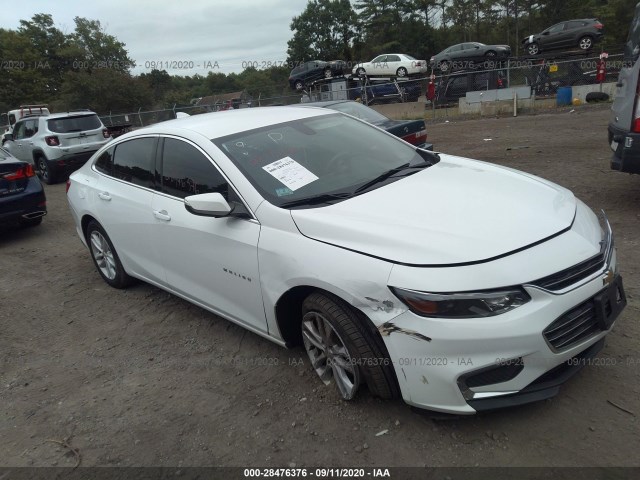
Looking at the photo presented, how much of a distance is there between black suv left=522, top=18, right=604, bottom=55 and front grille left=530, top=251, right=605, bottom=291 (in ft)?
80.5

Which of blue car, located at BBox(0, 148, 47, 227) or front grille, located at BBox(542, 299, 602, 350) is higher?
blue car, located at BBox(0, 148, 47, 227)

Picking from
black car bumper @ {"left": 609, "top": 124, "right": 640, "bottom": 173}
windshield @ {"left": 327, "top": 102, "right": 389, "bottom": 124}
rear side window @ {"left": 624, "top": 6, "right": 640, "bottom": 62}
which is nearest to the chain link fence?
windshield @ {"left": 327, "top": 102, "right": 389, "bottom": 124}

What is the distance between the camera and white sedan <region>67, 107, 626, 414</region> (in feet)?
7.09

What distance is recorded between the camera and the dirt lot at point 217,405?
Result: 2.35m

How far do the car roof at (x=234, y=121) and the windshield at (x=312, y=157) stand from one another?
0.29 ft

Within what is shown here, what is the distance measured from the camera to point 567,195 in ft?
9.74

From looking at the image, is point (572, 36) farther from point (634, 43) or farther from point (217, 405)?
point (217, 405)

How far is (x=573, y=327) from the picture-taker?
2264 mm

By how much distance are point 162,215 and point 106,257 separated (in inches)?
60.7

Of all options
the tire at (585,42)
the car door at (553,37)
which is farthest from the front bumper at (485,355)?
the car door at (553,37)

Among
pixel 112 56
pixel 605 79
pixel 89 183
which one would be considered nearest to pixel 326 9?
pixel 112 56

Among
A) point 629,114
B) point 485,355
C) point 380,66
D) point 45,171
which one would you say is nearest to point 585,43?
point 380,66

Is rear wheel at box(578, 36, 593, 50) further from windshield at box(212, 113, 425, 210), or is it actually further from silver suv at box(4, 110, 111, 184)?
windshield at box(212, 113, 425, 210)

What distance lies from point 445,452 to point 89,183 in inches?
157
